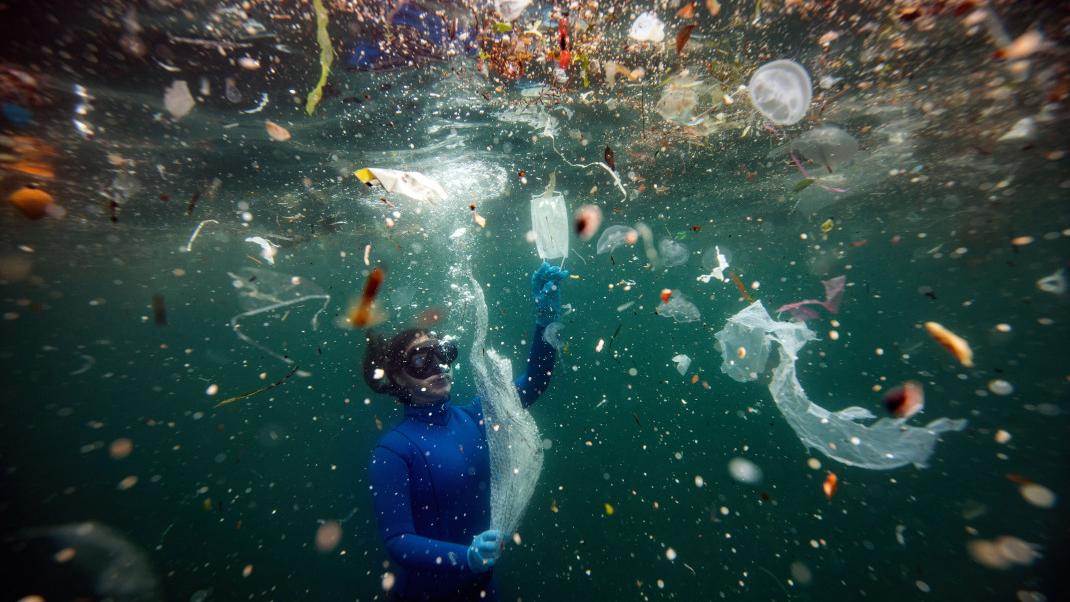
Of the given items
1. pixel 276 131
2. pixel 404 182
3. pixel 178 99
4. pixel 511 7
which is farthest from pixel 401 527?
pixel 276 131

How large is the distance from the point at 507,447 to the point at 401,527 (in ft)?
5.74

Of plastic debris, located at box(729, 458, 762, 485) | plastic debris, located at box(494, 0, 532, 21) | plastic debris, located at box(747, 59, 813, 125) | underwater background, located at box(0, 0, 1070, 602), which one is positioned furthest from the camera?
plastic debris, located at box(729, 458, 762, 485)

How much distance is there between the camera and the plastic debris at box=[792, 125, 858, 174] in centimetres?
959

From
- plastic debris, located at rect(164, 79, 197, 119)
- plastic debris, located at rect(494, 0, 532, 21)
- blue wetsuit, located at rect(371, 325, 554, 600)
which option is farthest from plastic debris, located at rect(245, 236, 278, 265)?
blue wetsuit, located at rect(371, 325, 554, 600)

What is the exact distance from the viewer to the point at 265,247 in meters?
19.7

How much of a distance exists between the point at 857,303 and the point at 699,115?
7163cm

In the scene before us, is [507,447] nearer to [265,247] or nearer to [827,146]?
[827,146]

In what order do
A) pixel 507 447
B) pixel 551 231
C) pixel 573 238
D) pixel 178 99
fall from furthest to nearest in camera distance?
pixel 573 238, pixel 178 99, pixel 551 231, pixel 507 447

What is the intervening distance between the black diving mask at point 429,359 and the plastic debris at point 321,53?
4086 millimetres

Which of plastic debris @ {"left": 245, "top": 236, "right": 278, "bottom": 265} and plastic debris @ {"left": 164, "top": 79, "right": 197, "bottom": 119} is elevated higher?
plastic debris @ {"left": 164, "top": 79, "right": 197, "bottom": 119}

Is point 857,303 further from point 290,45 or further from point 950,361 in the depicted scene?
point 290,45

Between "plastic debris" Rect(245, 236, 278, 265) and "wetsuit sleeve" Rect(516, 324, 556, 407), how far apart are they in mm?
17534

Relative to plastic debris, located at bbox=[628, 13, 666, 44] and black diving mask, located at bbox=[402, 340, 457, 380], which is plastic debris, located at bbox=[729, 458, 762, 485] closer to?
black diving mask, located at bbox=[402, 340, 457, 380]

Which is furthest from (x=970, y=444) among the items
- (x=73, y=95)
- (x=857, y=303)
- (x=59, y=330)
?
(x=59, y=330)
